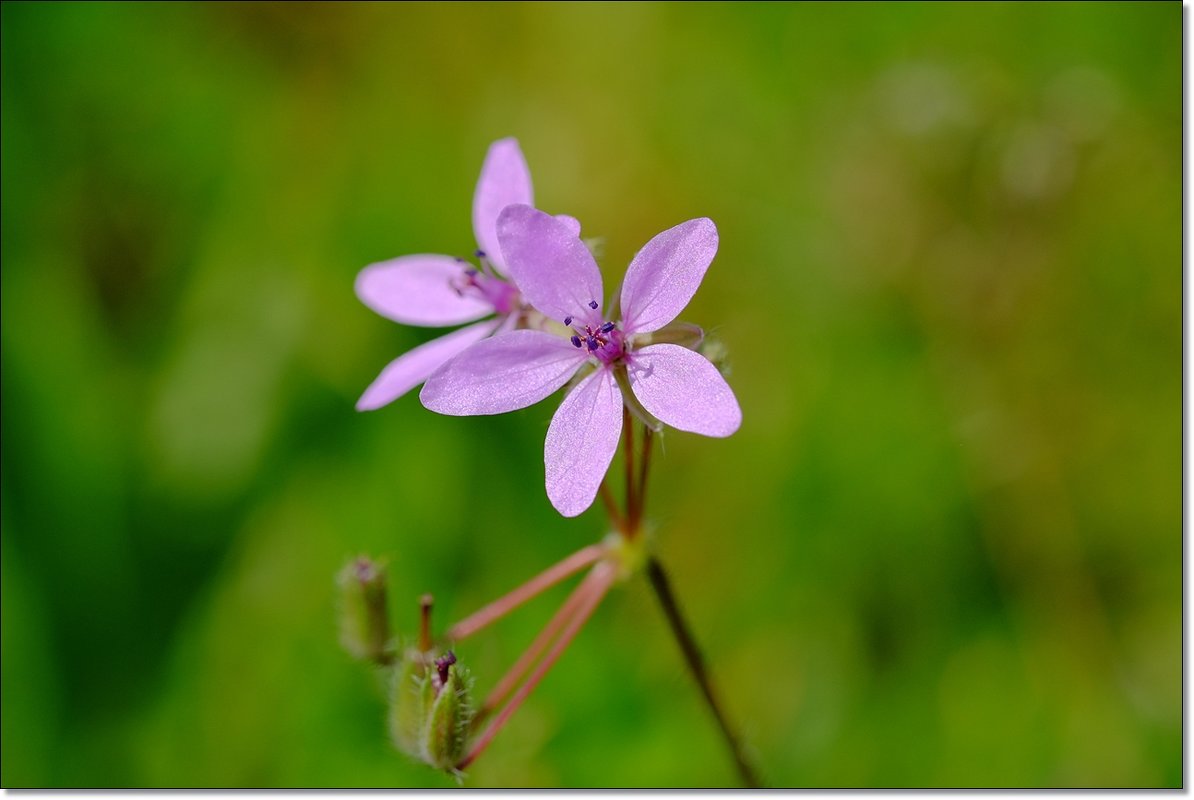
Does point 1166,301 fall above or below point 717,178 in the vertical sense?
below

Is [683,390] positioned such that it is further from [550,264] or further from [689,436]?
[689,436]

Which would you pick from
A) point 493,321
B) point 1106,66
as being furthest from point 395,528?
point 1106,66

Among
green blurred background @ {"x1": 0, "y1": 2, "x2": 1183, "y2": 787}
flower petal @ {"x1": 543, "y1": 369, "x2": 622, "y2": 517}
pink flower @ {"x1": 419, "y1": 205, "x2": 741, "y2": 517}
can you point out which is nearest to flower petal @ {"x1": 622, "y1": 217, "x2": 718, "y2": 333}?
pink flower @ {"x1": 419, "y1": 205, "x2": 741, "y2": 517}

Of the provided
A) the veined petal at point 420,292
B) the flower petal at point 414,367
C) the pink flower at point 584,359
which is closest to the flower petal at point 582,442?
Result: the pink flower at point 584,359

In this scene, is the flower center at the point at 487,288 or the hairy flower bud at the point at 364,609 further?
the flower center at the point at 487,288

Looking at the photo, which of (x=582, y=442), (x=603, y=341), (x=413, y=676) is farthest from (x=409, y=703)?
(x=603, y=341)

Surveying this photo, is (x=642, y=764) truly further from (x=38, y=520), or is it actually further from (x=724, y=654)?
(x=38, y=520)

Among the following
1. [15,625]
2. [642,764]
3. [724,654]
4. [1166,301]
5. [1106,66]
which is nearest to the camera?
[642,764]

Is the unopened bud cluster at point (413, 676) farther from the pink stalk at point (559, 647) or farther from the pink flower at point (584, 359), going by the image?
the pink flower at point (584, 359)
